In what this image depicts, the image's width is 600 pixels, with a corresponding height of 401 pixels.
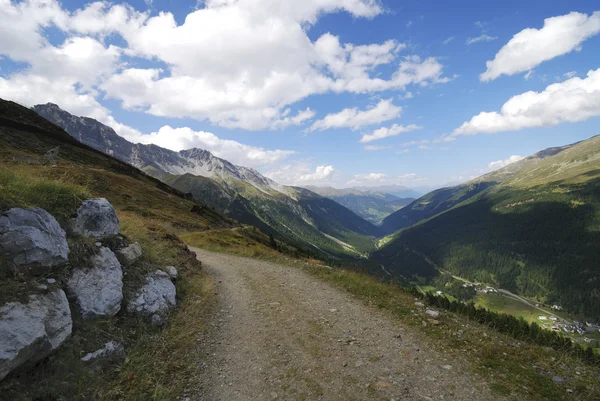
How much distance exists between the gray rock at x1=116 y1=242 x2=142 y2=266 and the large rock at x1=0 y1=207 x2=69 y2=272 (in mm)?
3309

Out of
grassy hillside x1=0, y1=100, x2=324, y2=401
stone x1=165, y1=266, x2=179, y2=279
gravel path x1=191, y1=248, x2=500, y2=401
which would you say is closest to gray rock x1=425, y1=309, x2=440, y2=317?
gravel path x1=191, y1=248, x2=500, y2=401

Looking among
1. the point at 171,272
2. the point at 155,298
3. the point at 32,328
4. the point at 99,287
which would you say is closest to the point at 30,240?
the point at 99,287

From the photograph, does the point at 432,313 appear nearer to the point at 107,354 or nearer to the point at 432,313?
the point at 432,313

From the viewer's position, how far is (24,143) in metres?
77.6

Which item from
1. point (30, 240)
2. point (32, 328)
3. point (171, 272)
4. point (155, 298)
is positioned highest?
point (30, 240)

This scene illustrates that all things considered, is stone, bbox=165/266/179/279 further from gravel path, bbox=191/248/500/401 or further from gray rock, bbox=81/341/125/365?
gray rock, bbox=81/341/125/365

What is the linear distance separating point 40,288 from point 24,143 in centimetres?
9915

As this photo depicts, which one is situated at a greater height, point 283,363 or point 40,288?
point 40,288

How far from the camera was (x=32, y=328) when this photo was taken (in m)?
7.15

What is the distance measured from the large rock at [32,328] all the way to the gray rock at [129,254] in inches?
183

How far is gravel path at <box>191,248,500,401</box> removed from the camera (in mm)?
8328

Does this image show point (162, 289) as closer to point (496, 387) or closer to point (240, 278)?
point (240, 278)

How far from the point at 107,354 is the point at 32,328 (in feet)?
7.89

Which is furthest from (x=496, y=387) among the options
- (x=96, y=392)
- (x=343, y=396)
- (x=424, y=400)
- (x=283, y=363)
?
(x=96, y=392)
